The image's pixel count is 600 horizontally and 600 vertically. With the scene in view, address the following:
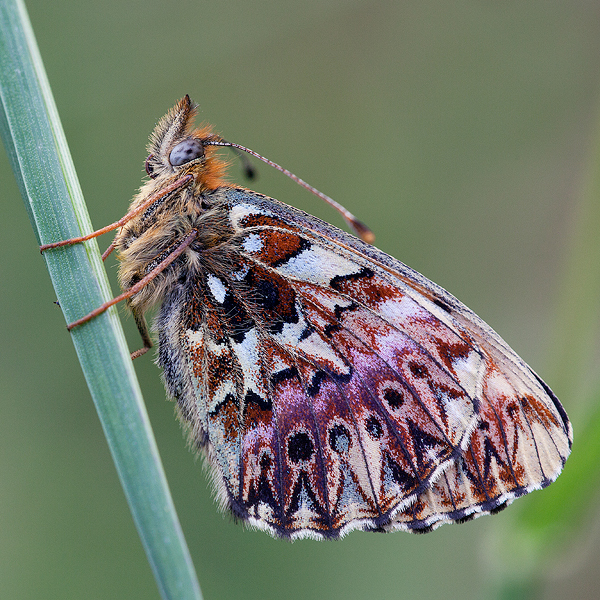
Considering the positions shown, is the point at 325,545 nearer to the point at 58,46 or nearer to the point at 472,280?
the point at 472,280

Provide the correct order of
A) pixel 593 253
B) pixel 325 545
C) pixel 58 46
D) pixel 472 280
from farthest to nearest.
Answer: pixel 472 280, pixel 58 46, pixel 325 545, pixel 593 253

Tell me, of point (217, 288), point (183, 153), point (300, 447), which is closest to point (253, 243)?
point (217, 288)

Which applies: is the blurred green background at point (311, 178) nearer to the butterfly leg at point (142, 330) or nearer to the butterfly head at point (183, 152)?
the butterfly leg at point (142, 330)

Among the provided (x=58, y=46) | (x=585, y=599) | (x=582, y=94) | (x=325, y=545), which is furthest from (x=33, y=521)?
(x=582, y=94)

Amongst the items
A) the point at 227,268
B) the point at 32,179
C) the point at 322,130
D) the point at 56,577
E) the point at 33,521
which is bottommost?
the point at 56,577

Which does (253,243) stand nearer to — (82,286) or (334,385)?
(334,385)

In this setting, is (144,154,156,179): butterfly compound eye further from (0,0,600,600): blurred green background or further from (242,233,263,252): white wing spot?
(0,0,600,600): blurred green background
